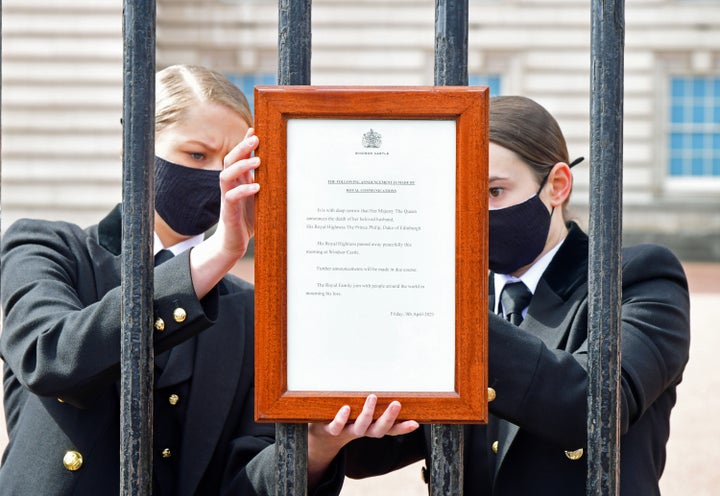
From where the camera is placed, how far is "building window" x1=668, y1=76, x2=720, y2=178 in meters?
23.0

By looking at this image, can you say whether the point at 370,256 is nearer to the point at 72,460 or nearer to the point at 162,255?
the point at 72,460

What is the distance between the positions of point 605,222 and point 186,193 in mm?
1164

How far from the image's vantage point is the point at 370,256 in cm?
152

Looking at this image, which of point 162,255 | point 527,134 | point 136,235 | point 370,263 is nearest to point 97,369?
point 136,235

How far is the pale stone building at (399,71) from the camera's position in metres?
21.2

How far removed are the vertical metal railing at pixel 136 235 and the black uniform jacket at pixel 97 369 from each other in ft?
0.27

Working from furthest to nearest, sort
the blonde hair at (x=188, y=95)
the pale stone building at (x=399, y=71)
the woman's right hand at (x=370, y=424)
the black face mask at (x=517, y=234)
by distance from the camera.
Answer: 1. the pale stone building at (x=399, y=71)
2. the blonde hair at (x=188, y=95)
3. the black face mask at (x=517, y=234)
4. the woman's right hand at (x=370, y=424)

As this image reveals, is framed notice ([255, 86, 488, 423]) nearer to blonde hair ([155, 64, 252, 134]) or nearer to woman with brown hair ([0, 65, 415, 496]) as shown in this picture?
woman with brown hair ([0, 65, 415, 496])

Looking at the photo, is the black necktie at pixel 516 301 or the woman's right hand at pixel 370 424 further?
the black necktie at pixel 516 301

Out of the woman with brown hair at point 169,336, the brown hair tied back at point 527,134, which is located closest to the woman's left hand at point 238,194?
the woman with brown hair at point 169,336

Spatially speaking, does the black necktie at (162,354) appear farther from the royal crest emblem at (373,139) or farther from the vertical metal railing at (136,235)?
the royal crest emblem at (373,139)

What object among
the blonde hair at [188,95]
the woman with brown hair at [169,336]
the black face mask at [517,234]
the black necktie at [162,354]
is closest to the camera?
the woman with brown hair at [169,336]

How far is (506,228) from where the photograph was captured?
244 centimetres

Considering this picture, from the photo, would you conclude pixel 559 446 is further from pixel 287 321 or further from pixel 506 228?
pixel 287 321
